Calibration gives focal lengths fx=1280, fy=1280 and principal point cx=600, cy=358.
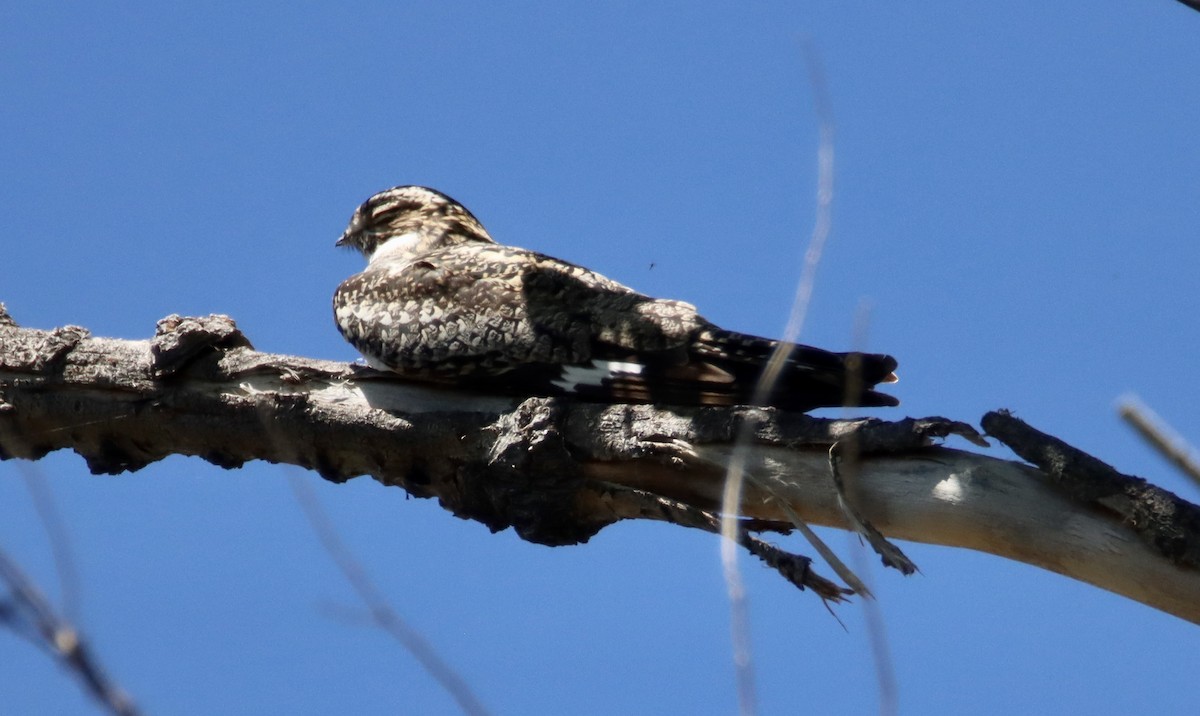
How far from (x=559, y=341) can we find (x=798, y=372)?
96cm

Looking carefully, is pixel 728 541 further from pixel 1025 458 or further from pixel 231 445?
pixel 231 445

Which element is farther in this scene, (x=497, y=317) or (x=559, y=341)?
(x=497, y=317)

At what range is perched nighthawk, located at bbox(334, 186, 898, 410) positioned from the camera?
4102 mm

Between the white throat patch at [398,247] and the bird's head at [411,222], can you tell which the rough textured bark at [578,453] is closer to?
the white throat patch at [398,247]

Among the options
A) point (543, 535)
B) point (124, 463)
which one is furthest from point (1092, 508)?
point (124, 463)

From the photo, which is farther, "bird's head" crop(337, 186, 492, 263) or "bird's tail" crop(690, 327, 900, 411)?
"bird's head" crop(337, 186, 492, 263)

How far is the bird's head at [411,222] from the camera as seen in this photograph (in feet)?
22.4

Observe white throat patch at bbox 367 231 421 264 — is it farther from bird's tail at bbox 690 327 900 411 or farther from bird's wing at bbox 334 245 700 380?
bird's tail at bbox 690 327 900 411

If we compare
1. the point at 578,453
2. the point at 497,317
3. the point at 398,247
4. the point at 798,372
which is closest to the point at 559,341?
the point at 497,317

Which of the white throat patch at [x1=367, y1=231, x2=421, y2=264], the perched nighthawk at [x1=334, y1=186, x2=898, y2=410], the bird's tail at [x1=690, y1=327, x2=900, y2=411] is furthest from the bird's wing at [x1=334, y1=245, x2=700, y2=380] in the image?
the white throat patch at [x1=367, y1=231, x2=421, y2=264]

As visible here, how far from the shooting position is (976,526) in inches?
138

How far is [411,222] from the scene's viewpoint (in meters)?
6.95

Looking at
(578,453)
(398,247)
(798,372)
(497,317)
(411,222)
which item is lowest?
(578,453)

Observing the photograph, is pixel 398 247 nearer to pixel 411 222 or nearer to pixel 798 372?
pixel 411 222
